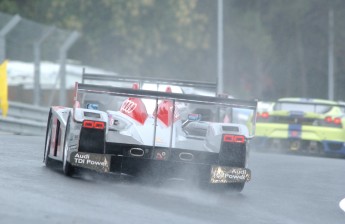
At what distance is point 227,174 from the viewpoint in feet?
37.8

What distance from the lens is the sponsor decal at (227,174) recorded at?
→ 11492 millimetres

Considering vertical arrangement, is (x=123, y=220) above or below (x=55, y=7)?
below

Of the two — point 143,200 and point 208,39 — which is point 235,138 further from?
point 208,39

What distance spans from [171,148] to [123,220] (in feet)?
9.44

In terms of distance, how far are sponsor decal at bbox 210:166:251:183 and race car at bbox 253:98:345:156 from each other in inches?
412

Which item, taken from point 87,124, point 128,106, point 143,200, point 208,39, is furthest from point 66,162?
point 208,39

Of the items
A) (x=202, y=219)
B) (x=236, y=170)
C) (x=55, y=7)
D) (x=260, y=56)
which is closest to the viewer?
(x=202, y=219)

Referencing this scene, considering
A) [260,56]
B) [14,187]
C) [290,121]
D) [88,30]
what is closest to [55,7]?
[88,30]

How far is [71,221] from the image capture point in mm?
8273

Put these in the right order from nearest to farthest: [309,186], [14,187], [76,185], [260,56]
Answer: [14,187]
[76,185]
[309,186]
[260,56]

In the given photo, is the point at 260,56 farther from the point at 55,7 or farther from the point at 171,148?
the point at 171,148

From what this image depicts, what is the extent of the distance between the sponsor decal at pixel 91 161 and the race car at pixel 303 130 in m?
11.1

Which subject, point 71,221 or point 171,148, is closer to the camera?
point 71,221

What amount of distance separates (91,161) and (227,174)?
135 cm
